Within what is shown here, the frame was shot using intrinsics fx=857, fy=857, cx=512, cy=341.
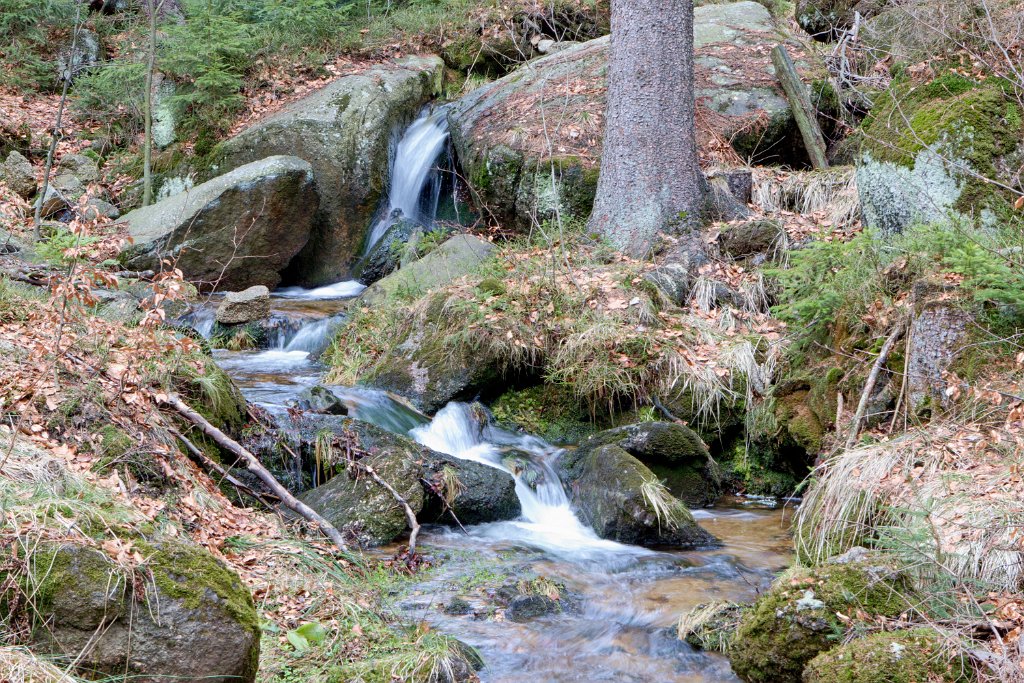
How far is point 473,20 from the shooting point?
14.8 metres

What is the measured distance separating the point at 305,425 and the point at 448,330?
2.28 metres

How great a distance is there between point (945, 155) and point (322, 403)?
17.4 ft

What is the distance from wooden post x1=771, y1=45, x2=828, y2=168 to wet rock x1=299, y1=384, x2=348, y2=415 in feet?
21.3

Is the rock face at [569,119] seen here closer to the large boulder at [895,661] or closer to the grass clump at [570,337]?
the grass clump at [570,337]

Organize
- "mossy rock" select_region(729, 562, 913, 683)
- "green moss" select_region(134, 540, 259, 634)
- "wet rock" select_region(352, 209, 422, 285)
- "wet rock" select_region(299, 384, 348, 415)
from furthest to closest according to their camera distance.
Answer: "wet rock" select_region(352, 209, 422, 285) < "wet rock" select_region(299, 384, 348, 415) < "mossy rock" select_region(729, 562, 913, 683) < "green moss" select_region(134, 540, 259, 634)

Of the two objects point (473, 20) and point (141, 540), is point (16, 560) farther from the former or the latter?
point (473, 20)

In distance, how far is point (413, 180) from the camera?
13.0 metres

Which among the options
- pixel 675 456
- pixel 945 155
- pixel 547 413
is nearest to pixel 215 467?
pixel 547 413

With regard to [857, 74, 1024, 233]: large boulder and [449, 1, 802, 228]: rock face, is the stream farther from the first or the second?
[449, 1, 802, 228]: rock face

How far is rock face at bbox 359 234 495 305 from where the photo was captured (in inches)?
372

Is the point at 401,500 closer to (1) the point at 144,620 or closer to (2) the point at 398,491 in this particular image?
(2) the point at 398,491

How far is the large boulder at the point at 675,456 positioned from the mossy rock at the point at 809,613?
2751mm

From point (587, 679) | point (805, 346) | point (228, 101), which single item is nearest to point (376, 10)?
point (228, 101)

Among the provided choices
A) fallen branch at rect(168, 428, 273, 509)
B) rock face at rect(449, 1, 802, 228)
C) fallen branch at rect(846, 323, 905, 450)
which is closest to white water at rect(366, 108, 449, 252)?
rock face at rect(449, 1, 802, 228)
